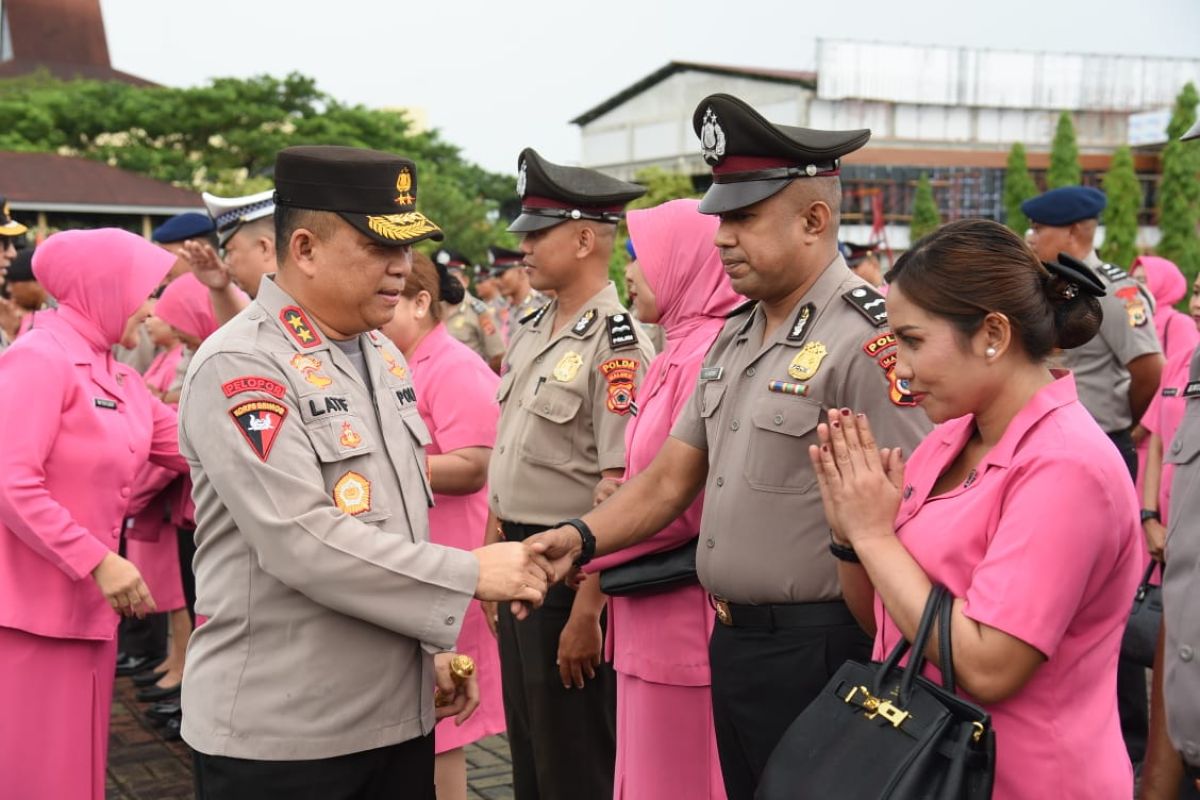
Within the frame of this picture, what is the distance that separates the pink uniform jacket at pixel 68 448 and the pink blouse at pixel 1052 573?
8.87 feet

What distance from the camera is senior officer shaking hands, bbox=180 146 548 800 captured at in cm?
253

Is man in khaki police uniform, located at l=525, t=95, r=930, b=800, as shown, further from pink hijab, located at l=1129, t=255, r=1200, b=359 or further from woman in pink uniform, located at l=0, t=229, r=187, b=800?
pink hijab, located at l=1129, t=255, r=1200, b=359

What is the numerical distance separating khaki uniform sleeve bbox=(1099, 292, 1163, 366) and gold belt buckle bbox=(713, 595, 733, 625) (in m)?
3.76

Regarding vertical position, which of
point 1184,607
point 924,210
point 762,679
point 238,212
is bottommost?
point 924,210

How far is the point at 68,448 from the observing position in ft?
12.7

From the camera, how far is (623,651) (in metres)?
3.68

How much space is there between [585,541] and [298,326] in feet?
3.53

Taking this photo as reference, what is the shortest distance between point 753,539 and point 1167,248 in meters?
51.4

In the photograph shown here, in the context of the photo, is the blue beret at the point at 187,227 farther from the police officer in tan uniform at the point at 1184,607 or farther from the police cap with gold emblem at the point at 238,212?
the police officer in tan uniform at the point at 1184,607

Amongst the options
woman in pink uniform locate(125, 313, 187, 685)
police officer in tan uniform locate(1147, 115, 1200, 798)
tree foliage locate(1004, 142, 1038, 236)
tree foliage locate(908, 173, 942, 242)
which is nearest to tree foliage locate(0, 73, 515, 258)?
tree foliage locate(908, 173, 942, 242)

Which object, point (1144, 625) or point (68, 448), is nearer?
point (68, 448)

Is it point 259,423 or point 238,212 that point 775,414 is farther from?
point 238,212

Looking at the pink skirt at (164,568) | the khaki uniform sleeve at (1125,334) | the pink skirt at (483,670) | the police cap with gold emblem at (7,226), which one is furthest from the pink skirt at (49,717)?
the khaki uniform sleeve at (1125,334)

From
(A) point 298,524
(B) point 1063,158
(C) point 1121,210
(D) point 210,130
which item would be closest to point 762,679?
(A) point 298,524
